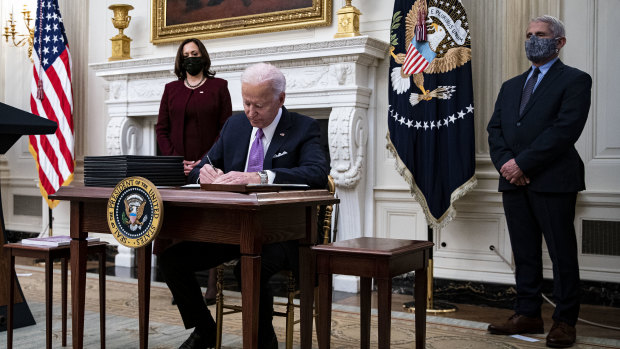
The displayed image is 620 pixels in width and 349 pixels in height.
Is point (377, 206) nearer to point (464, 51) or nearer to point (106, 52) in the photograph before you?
point (464, 51)

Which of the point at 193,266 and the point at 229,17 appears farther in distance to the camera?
the point at 229,17

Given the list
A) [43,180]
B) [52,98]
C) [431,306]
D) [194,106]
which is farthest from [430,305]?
[52,98]

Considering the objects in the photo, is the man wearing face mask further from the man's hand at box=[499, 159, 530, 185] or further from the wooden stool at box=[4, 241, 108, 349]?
the wooden stool at box=[4, 241, 108, 349]

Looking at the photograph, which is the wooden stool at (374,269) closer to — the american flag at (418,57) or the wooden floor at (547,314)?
the wooden floor at (547,314)

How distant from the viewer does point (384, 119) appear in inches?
211

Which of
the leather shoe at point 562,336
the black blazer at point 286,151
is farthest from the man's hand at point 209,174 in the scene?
the leather shoe at point 562,336

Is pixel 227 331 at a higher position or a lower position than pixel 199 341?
lower

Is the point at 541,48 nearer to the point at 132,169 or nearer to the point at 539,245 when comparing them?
the point at 539,245

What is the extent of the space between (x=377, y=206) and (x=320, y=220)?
2.07 m

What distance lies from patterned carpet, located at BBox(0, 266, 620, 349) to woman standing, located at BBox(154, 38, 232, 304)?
1.88ft

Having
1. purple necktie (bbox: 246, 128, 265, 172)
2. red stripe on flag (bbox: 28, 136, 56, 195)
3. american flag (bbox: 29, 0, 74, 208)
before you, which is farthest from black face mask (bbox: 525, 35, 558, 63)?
red stripe on flag (bbox: 28, 136, 56, 195)

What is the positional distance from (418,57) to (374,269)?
266 cm

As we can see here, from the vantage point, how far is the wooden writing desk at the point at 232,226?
2297mm

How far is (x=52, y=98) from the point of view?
261 inches
